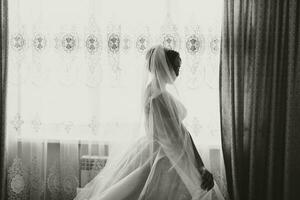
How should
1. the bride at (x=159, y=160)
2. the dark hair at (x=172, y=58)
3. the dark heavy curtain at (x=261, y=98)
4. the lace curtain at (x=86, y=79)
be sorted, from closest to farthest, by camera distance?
the bride at (x=159, y=160) → the dark hair at (x=172, y=58) → the dark heavy curtain at (x=261, y=98) → the lace curtain at (x=86, y=79)

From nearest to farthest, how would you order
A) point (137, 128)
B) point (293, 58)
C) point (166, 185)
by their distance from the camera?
point (166, 185)
point (137, 128)
point (293, 58)

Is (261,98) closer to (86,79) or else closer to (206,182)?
(206,182)

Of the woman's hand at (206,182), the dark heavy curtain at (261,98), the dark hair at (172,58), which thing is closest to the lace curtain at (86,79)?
the dark heavy curtain at (261,98)

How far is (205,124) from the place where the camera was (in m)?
3.28

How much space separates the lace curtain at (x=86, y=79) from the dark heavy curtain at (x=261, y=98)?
5.0 inches

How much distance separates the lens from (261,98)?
3188 mm

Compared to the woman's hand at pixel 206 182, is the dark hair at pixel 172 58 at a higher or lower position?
higher

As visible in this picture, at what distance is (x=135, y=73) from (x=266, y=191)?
1425 millimetres

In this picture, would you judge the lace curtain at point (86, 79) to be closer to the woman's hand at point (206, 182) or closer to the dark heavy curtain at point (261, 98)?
the dark heavy curtain at point (261, 98)

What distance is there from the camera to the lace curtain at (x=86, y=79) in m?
3.27

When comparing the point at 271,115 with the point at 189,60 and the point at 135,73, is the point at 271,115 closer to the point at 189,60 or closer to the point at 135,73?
the point at 189,60

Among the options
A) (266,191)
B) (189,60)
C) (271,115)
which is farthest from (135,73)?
(266,191)

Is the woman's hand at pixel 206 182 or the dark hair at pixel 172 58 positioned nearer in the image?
the woman's hand at pixel 206 182

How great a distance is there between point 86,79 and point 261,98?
1.45 metres
